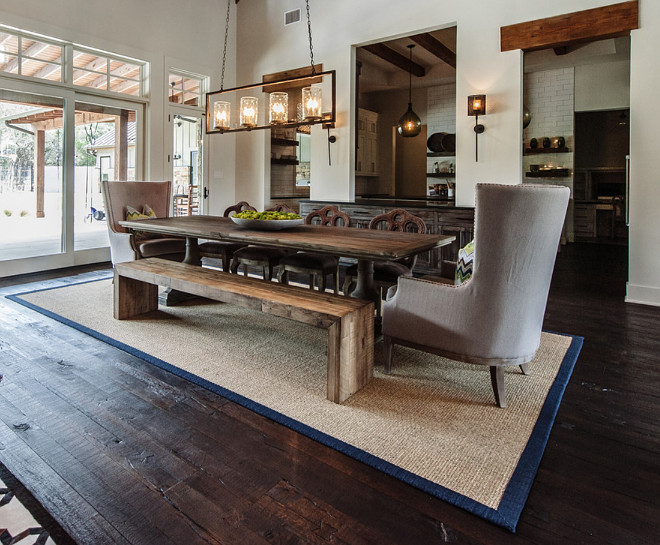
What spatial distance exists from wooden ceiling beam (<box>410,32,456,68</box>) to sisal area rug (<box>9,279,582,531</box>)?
5.11 m

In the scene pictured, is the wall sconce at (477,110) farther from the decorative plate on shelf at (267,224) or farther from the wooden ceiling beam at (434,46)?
the decorative plate on shelf at (267,224)

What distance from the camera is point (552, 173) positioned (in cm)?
864

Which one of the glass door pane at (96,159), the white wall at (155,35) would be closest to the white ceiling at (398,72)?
the white wall at (155,35)

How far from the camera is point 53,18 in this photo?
5.30 metres

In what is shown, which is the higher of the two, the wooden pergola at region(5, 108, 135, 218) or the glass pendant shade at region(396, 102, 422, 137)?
the glass pendant shade at region(396, 102, 422, 137)

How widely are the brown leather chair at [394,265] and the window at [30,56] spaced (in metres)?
4.29

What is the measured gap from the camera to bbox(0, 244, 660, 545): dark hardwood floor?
144 centimetres

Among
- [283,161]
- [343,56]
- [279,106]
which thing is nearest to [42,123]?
[279,106]

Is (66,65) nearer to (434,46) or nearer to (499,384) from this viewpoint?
(434,46)

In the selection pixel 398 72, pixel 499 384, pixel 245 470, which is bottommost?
pixel 245 470

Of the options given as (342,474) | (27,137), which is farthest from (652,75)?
(27,137)

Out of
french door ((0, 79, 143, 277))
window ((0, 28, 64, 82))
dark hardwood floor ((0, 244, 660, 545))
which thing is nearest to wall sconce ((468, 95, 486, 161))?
dark hardwood floor ((0, 244, 660, 545))

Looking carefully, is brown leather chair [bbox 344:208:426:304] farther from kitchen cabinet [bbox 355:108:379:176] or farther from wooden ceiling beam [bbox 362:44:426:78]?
kitchen cabinet [bbox 355:108:379:176]

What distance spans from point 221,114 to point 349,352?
10.5ft
